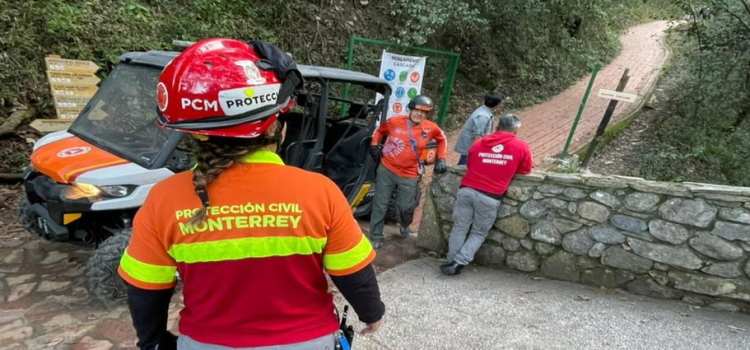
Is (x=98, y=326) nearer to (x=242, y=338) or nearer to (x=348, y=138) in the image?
(x=242, y=338)

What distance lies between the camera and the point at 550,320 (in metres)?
3.47

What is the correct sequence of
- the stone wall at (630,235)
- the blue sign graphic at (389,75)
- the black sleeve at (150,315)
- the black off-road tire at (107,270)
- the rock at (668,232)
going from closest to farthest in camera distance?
the black sleeve at (150,315), the black off-road tire at (107,270), the stone wall at (630,235), the rock at (668,232), the blue sign graphic at (389,75)

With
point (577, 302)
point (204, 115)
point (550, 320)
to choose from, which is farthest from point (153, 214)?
point (577, 302)

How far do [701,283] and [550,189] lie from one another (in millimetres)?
1352

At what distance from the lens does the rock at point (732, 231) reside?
3.43 meters

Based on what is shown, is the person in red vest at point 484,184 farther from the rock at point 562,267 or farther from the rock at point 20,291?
the rock at point 20,291

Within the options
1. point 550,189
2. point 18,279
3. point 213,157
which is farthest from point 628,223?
point 18,279

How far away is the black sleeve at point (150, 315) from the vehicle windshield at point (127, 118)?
219cm

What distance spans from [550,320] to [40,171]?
3994mm

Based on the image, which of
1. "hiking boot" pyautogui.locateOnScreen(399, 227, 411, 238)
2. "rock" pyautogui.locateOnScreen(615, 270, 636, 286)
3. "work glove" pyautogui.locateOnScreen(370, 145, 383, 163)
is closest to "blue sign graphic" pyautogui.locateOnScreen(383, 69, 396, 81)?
"work glove" pyautogui.locateOnScreen(370, 145, 383, 163)

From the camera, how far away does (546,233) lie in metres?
4.13

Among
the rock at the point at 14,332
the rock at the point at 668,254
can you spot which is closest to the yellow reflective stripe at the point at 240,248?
the rock at the point at 14,332

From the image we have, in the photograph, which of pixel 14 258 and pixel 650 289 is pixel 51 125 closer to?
pixel 14 258

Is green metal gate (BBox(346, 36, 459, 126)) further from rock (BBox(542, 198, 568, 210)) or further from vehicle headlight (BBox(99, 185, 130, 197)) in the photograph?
vehicle headlight (BBox(99, 185, 130, 197))
